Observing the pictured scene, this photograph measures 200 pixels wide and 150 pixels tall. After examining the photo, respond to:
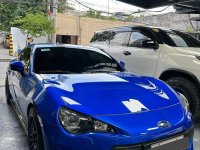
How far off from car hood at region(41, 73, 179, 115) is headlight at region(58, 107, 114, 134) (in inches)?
2.4

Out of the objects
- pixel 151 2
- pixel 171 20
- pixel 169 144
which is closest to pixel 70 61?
pixel 169 144

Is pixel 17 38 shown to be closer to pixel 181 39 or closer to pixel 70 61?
pixel 181 39

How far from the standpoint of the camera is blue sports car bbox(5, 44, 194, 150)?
9.55ft

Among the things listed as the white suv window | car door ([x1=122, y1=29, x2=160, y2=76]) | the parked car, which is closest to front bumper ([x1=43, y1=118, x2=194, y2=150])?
the parked car

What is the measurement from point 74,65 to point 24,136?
1.36m

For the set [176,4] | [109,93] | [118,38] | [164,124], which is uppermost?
[176,4]

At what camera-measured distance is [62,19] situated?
101 ft

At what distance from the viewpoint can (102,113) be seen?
3.03 m

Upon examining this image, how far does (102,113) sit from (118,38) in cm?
458

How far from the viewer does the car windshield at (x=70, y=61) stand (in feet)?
14.4

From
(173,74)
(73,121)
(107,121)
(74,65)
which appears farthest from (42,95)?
(173,74)

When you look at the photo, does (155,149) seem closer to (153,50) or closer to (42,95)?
(42,95)

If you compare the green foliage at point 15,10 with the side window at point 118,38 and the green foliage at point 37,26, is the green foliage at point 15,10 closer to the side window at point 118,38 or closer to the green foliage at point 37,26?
the green foliage at point 37,26

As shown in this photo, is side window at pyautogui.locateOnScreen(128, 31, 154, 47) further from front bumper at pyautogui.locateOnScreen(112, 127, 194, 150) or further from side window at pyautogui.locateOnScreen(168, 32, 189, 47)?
front bumper at pyautogui.locateOnScreen(112, 127, 194, 150)
